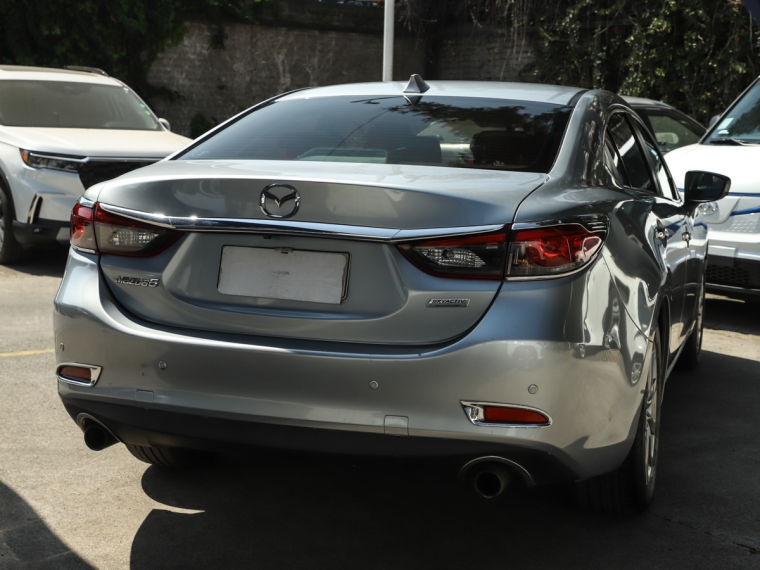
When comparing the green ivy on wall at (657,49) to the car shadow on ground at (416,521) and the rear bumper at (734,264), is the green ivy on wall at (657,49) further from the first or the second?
the car shadow on ground at (416,521)

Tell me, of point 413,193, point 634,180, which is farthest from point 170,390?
point 634,180

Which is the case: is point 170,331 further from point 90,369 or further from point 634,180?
point 634,180

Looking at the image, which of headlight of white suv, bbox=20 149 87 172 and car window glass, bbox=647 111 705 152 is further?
car window glass, bbox=647 111 705 152

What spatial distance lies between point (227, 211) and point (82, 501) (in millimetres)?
1330

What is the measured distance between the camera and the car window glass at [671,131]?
10328mm

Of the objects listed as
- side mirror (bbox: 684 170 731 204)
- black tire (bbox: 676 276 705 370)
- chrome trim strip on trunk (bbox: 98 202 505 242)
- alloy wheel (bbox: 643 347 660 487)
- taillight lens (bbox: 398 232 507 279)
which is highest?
chrome trim strip on trunk (bbox: 98 202 505 242)

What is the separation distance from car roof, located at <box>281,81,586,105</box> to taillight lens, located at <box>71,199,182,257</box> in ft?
3.94

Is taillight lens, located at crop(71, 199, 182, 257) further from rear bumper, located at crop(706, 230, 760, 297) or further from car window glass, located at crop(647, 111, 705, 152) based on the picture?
car window glass, located at crop(647, 111, 705, 152)

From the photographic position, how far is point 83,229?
3.04 meters

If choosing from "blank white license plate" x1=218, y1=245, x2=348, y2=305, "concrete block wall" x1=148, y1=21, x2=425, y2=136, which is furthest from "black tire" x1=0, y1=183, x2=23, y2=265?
"concrete block wall" x1=148, y1=21, x2=425, y2=136

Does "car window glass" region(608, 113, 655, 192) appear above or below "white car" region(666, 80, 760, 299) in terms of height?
above

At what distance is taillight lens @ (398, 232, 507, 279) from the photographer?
2.61 metres

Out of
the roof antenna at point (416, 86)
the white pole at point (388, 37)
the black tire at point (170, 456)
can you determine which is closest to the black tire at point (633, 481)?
the roof antenna at point (416, 86)

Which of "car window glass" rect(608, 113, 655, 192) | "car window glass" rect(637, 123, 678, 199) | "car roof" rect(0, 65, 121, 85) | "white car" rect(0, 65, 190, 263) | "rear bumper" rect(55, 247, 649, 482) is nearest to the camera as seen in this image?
"rear bumper" rect(55, 247, 649, 482)
